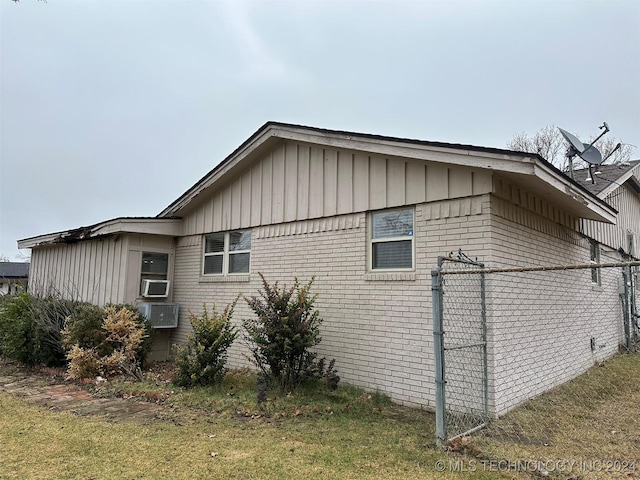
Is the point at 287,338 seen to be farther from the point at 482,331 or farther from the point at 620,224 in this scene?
the point at 620,224

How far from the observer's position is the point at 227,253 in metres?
9.44

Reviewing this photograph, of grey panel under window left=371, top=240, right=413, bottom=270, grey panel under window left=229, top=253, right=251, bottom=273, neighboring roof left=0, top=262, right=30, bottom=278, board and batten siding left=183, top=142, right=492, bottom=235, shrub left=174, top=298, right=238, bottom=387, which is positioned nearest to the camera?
board and batten siding left=183, top=142, right=492, bottom=235

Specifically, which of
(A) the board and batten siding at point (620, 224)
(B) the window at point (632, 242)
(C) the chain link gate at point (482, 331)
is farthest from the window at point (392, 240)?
(B) the window at point (632, 242)

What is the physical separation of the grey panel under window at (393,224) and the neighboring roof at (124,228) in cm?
554

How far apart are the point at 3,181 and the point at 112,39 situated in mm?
20789

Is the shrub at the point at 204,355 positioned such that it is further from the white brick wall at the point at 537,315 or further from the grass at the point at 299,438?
the white brick wall at the point at 537,315

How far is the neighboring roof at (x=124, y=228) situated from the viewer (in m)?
9.30

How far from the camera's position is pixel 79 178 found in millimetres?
29344

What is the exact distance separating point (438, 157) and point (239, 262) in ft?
16.6

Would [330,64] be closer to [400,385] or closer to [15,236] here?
[400,385]

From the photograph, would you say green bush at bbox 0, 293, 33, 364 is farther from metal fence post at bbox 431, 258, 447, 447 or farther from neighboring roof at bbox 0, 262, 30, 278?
neighboring roof at bbox 0, 262, 30, 278

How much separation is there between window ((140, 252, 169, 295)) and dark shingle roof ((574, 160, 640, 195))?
10365 millimetres

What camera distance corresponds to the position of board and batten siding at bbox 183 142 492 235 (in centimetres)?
619

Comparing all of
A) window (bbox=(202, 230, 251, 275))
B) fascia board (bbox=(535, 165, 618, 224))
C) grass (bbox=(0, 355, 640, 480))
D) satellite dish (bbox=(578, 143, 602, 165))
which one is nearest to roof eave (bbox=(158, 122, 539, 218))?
fascia board (bbox=(535, 165, 618, 224))
